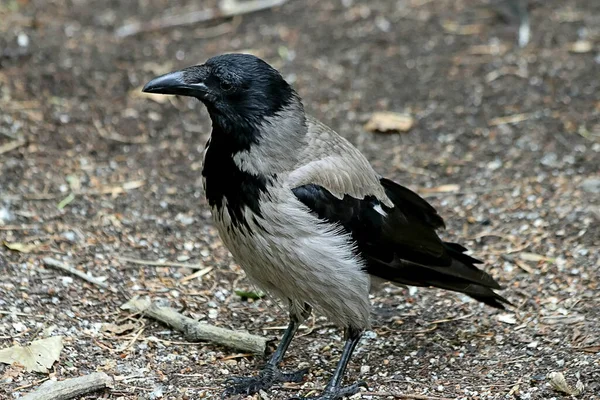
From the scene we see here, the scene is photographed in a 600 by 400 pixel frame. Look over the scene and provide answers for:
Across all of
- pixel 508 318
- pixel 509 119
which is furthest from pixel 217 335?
pixel 509 119

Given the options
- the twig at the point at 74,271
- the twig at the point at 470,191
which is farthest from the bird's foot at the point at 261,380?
the twig at the point at 470,191

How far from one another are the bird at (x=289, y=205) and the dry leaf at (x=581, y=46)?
15.4 ft

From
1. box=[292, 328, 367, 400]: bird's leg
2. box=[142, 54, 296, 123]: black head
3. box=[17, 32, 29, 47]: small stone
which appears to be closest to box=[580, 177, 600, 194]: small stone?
box=[292, 328, 367, 400]: bird's leg

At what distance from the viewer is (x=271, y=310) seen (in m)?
5.63

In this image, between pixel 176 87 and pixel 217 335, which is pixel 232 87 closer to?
pixel 176 87

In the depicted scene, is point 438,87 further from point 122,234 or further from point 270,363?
point 270,363

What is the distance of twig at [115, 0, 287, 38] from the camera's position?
9641 mm

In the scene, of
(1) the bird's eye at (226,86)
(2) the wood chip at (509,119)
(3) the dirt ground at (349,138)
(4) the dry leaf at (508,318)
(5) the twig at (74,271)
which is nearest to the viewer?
(1) the bird's eye at (226,86)

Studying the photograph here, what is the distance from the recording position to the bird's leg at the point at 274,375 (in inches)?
181

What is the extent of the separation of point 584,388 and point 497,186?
8.93ft

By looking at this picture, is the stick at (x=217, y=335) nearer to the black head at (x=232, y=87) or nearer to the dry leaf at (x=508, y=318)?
the black head at (x=232, y=87)

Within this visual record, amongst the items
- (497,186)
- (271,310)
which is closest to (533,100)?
(497,186)

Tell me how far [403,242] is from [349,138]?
9.60 feet

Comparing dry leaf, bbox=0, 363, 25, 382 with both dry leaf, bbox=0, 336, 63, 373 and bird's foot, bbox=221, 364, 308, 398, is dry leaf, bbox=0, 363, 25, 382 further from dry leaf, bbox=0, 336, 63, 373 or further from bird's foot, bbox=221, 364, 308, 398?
bird's foot, bbox=221, 364, 308, 398
